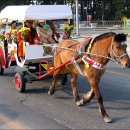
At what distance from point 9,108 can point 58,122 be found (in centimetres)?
161

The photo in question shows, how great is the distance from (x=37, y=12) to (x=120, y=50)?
386cm

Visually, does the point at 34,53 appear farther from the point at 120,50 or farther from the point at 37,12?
the point at 120,50

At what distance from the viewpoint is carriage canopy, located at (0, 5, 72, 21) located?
10.0 m

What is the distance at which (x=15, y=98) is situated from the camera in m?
9.26

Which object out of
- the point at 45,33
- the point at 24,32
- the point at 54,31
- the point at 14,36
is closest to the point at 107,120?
the point at 24,32

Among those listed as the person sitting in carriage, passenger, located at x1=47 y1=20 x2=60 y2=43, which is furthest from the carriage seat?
passenger, located at x1=47 y1=20 x2=60 y2=43

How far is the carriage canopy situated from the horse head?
3559 millimetres

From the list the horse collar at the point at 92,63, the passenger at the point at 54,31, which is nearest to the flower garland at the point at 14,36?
the passenger at the point at 54,31

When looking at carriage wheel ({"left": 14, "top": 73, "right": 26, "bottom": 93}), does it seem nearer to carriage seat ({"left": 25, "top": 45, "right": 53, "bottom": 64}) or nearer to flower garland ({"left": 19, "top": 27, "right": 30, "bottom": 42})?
carriage seat ({"left": 25, "top": 45, "right": 53, "bottom": 64})

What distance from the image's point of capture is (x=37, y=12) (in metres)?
10.2

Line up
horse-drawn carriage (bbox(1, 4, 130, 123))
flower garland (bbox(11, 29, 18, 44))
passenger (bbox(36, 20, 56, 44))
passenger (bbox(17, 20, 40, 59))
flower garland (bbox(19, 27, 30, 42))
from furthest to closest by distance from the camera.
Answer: flower garland (bbox(11, 29, 18, 44)), passenger (bbox(36, 20, 56, 44)), passenger (bbox(17, 20, 40, 59)), flower garland (bbox(19, 27, 30, 42)), horse-drawn carriage (bbox(1, 4, 130, 123))

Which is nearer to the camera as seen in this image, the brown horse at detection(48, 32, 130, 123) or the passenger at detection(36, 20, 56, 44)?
the brown horse at detection(48, 32, 130, 123)

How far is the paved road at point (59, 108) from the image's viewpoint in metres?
7.11

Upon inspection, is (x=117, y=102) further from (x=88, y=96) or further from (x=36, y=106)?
(x=36, y=106)
